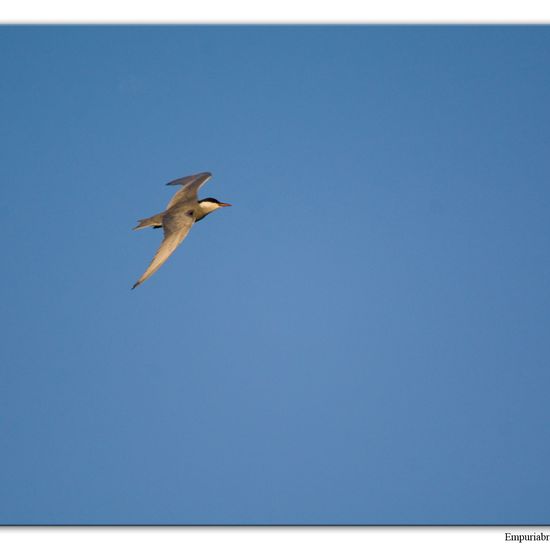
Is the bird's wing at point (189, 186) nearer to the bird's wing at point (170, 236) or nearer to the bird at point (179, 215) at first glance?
the bird at point (179, 215)

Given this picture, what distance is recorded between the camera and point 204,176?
69.0 feet

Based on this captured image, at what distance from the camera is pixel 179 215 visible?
59.9 feet

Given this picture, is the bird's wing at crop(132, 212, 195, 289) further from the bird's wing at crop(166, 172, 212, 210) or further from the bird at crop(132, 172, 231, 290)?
the bird's wing at crop(166, 172, 212, 210)

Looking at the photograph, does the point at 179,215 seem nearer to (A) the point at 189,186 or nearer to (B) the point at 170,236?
(B) the point at 170,236

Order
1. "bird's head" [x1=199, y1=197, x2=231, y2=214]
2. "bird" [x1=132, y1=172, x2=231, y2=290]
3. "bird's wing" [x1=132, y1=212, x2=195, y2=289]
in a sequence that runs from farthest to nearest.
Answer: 1. "bird's head" [x1=199, y1=197, x2=231, y2=214]
2. "bird" [x1=132, y1=172, x2=231, y2=290]
3. "bird's wing" [x1=132, y1=212, x2=195, y2=289]

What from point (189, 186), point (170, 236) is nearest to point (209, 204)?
point (189, 186)

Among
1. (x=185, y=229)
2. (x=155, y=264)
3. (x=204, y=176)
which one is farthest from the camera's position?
(x=204, y=176)

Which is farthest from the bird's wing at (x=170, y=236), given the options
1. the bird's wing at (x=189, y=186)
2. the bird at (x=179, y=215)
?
the bird's wing at (x=189, y=186)

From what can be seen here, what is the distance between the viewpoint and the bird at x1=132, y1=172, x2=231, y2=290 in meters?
15.5

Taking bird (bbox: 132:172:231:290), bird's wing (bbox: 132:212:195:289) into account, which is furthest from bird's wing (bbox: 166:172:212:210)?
bird's wing (bbox: 132:212:195:289)
